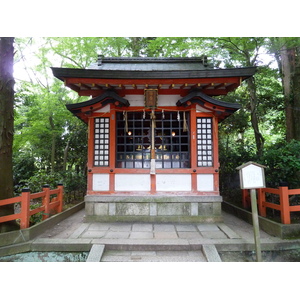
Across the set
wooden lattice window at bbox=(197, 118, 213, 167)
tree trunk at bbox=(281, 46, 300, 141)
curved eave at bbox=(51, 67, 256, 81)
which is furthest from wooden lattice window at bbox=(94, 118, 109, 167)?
tree trunk at bbox=(281, 46, 300, 141)

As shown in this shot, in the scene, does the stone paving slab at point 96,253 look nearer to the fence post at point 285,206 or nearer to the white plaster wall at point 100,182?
the white plaster wall at point 100,182

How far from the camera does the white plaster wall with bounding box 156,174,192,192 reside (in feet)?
20.9

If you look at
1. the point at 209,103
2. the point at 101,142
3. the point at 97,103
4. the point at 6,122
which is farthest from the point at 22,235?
the point at 209,103

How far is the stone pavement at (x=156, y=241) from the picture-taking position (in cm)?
431

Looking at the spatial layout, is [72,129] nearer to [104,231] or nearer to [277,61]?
[104,231]

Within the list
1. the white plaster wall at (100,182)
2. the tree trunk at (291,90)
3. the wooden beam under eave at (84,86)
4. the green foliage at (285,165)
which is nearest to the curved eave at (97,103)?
the wooden beam under eave at (84,86)

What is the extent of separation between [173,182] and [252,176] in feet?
8.82

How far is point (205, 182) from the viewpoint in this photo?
20.9 ft

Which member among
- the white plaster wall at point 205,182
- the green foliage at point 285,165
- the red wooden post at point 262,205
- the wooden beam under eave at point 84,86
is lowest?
the red wooden post at point 262,205

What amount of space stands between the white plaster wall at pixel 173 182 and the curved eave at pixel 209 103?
2316mm

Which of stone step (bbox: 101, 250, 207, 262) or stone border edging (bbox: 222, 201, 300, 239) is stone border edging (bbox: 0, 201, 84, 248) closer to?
stone step (bbox: 101, 250, 207, 262)

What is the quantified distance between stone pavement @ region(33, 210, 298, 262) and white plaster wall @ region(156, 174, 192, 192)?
1173 millimetres

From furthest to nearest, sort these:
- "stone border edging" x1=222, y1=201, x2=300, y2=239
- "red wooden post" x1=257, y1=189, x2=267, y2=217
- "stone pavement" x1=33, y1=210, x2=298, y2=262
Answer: "red wooden post" x1=257, y1=189, x2=267, y2=217 → "stone border edging" x1=222, y1=201, x2=300, y2=239 → "stone pavement" x1=33, y1=210, x2=298, y2=262

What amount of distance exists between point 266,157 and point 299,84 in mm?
3994
